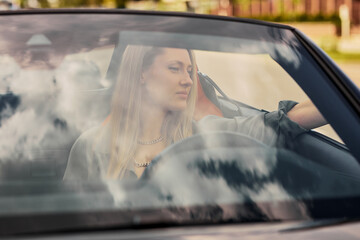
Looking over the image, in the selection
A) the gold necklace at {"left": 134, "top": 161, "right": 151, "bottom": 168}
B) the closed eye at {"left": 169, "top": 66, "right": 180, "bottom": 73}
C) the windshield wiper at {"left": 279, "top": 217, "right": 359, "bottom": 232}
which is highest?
the closed eye at {"left": 169, "top": 66, "right": 180, "bottom": 73}

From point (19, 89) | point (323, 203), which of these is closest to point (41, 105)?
point (19, 89)

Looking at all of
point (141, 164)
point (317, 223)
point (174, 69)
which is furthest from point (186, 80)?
point (317, 223)

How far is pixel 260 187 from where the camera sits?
1.80 m

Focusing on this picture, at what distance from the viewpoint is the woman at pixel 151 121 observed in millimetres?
2010

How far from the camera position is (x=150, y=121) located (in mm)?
2123

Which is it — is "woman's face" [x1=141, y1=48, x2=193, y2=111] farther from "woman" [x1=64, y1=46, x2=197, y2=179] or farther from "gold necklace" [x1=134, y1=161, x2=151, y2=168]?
"gold necklace" [x1=134, y1=161, x2=151, y2=168]

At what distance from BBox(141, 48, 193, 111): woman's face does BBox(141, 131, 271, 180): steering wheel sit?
0.72 feet

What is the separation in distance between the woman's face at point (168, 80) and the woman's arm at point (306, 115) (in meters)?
0.37

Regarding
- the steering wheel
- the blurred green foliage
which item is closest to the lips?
the steering wheel

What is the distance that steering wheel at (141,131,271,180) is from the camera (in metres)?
1.89

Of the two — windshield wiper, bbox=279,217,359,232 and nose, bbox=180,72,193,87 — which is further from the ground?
nose, bbox=180,72,193,87

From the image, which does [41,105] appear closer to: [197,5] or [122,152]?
[122,152]

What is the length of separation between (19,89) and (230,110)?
2.44 feet

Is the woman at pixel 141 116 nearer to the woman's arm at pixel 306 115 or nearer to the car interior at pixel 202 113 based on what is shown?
the car interior at pixel 202 113
